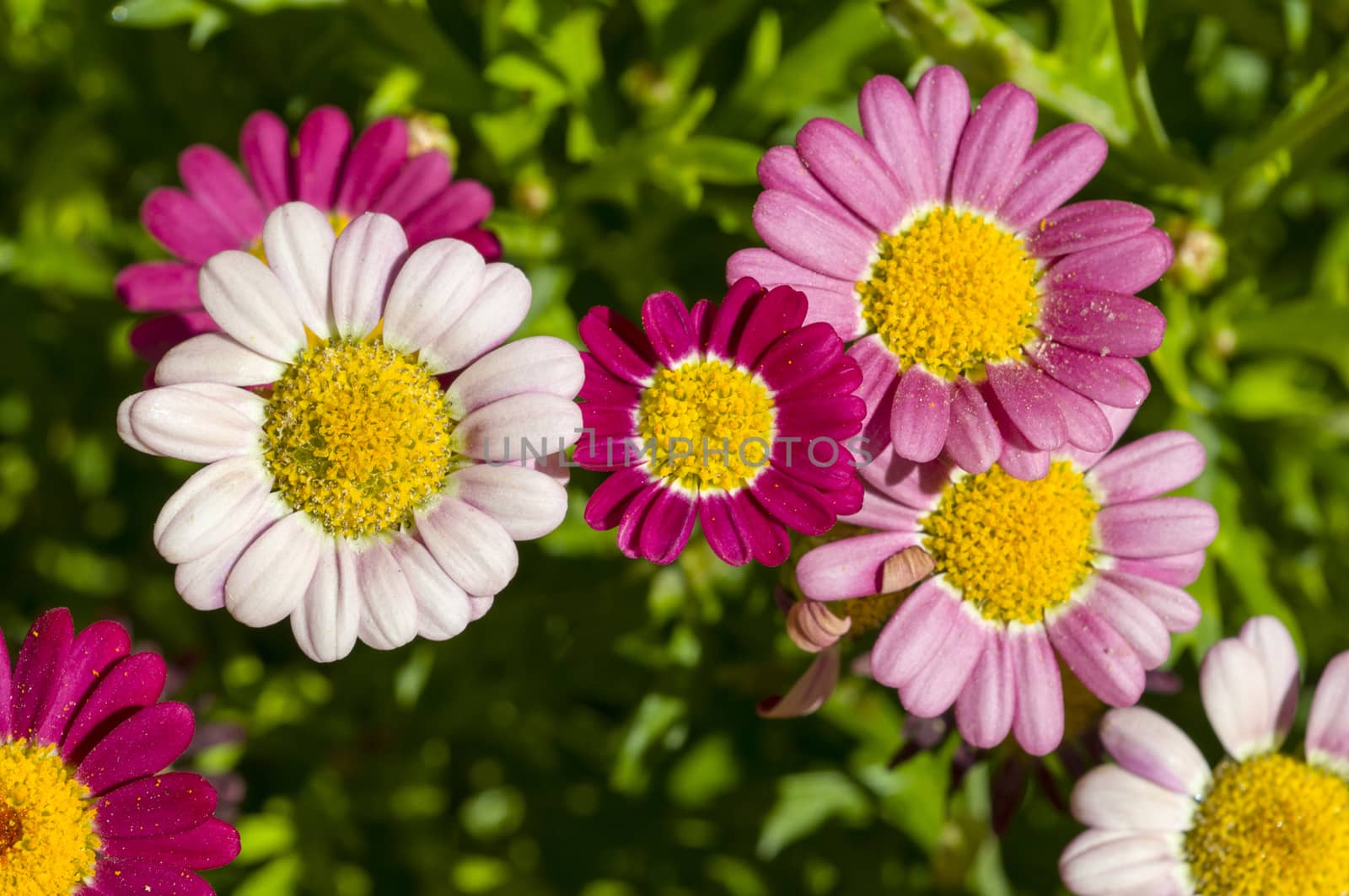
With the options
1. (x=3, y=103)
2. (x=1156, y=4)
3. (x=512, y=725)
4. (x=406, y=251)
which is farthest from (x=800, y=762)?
(x=3, y=103)

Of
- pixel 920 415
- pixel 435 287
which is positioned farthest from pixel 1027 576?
pixel 435 287

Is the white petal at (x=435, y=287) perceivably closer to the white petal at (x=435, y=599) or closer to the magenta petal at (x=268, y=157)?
the white petal at (x=435, y=599)

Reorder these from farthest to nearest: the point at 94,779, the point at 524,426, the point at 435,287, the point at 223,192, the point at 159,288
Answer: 1. the point at 223,192
2. the point at 159,288
3. the point at 94,779
4. the point at 435,287
5. the point at 524,426

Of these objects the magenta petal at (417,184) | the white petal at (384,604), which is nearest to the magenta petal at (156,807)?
the white petal at (384,604)

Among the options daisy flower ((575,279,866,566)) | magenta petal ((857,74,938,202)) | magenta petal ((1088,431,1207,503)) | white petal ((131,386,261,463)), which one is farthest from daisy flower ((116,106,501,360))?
magenta petal ((1088,431,1207,503))

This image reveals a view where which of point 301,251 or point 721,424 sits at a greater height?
point 301,251

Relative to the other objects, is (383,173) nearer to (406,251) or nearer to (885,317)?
(406,251)

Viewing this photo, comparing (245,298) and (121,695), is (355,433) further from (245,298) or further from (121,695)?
(121,695)
